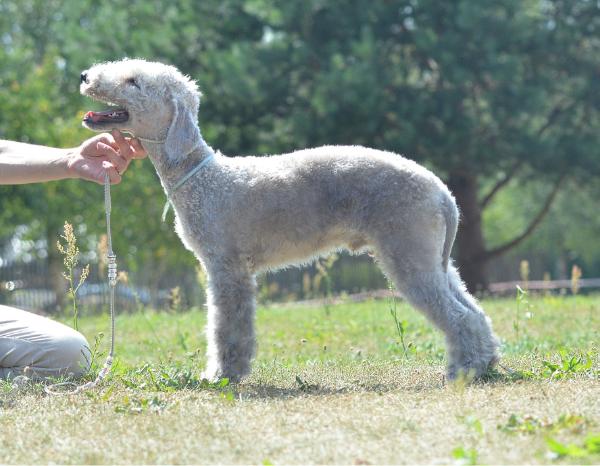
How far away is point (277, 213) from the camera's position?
14.8ft

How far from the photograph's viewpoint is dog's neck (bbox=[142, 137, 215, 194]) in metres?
4.66

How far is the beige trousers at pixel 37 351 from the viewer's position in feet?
15.6

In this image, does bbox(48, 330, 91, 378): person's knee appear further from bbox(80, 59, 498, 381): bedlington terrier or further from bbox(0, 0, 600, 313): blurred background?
bbox(0, 0, 600, 313): blurred background

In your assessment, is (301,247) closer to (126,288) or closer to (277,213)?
(277,213)

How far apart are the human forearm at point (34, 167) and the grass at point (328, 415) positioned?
1.17 meters

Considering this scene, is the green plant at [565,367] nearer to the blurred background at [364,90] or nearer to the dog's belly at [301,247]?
the dog's belly at [301,247]

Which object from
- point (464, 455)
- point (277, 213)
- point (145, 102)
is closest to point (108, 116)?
point (145, 102)

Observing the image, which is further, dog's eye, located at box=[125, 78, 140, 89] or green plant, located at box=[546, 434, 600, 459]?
dog's eye, located at box=[125, 78, 140, 89]

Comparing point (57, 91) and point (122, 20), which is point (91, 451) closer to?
point (122, 20)

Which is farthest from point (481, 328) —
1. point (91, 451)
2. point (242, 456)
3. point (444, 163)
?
point (444, 163)

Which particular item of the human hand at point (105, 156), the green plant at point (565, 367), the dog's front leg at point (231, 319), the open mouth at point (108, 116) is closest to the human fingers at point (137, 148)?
the human hand at point (105, 156)

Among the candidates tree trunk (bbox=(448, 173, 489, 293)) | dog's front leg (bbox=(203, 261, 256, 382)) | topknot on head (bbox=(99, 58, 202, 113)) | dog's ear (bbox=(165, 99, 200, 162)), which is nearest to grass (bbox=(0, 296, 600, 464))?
dog's front leg (bbox=(203, 261, 256, 382))

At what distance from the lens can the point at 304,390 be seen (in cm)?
436

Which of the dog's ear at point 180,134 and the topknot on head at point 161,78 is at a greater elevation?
the topknot on head at point 161,78
